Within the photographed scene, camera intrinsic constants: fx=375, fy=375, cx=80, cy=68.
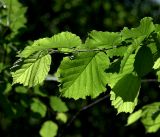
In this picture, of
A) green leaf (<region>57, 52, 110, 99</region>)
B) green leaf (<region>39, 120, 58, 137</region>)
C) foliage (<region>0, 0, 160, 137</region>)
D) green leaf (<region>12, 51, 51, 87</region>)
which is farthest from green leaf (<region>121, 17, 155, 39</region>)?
green leaf (<region>39, 120, 58, 137</region>)

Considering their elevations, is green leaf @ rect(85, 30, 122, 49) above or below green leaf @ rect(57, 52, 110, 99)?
above

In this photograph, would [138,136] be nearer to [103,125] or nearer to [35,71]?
[103,125]

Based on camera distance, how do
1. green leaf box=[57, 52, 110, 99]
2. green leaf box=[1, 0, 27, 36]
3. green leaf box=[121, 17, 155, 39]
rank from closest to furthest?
green leaf box=[121, 17, 155, 39] < green leaf box=[57, 52, 110, 99] < green leaf box=[1, 0, 27, 36]

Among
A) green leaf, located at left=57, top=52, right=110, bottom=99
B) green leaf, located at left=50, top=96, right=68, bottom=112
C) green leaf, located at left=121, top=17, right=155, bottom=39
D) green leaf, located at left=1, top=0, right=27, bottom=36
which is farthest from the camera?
green leaf, located at left=50, top=96, right=68, bottom=112

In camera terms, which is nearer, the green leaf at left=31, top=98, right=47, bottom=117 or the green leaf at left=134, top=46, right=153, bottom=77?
the green leaf at left=134, top=46, right=153, bottom=77

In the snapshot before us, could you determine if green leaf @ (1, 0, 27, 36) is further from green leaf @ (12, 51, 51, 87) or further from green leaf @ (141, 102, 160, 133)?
green leaf @ (12, 51, 51, 87)

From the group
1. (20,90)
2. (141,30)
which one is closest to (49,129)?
(20,90)

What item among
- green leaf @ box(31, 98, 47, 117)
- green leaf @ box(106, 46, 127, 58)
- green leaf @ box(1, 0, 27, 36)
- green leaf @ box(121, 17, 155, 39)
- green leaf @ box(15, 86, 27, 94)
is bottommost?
green leaf @ box(106, 46, 127, 58)

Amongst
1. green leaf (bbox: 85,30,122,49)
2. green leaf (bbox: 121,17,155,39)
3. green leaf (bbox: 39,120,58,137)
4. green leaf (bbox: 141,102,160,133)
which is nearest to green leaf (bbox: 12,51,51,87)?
green leaf (bbox: 85,30,122,49)
